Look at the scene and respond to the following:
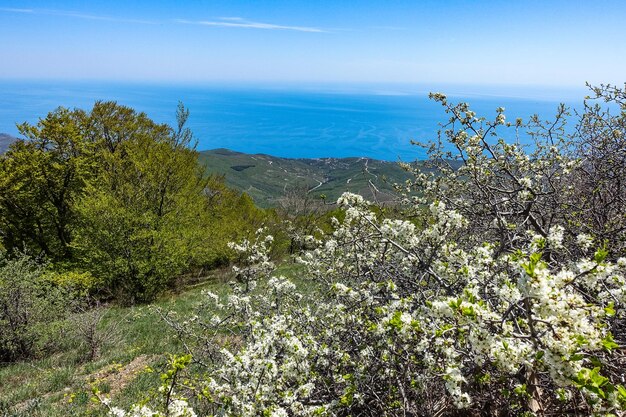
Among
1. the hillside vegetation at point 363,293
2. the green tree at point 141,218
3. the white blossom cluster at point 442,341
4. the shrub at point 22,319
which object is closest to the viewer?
the white blossom cluster at point 442,341

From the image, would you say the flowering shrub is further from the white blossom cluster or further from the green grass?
the green grass

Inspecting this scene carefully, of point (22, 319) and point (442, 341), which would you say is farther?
point (22, 319)

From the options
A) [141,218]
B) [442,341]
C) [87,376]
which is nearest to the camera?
[442,341]

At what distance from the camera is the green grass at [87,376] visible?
7953mm

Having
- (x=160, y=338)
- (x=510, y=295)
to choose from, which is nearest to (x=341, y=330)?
(x=510, y=295)

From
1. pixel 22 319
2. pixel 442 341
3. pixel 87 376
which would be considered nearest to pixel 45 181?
pixel 22 319

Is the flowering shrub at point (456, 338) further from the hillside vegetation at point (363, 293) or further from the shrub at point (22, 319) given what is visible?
the shrub at point (22, 319)

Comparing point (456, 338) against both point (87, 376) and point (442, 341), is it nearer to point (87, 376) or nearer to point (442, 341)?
point (442, 341)

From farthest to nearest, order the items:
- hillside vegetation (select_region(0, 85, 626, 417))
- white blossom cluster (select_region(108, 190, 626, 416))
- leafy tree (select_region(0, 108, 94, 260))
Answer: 1. leafy tree (select_region(0, 108, 94, 260))
2. hillside vegetation (select_region(0, 85, 626, 417))
3. white blossom cluster (select_region(108, 190, 626, 416))

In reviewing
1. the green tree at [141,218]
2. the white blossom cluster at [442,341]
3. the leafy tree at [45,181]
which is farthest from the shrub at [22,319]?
the leafy tree at [45,181]

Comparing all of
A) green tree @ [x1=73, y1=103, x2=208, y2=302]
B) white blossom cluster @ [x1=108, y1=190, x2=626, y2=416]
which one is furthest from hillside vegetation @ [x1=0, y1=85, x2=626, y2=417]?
green tree @ [x1=73, y1=103, x2=208, y2=302]

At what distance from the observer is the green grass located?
795 cm

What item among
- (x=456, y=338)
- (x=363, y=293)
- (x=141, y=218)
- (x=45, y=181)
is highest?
(x=456, y=338)

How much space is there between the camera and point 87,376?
9883mm
